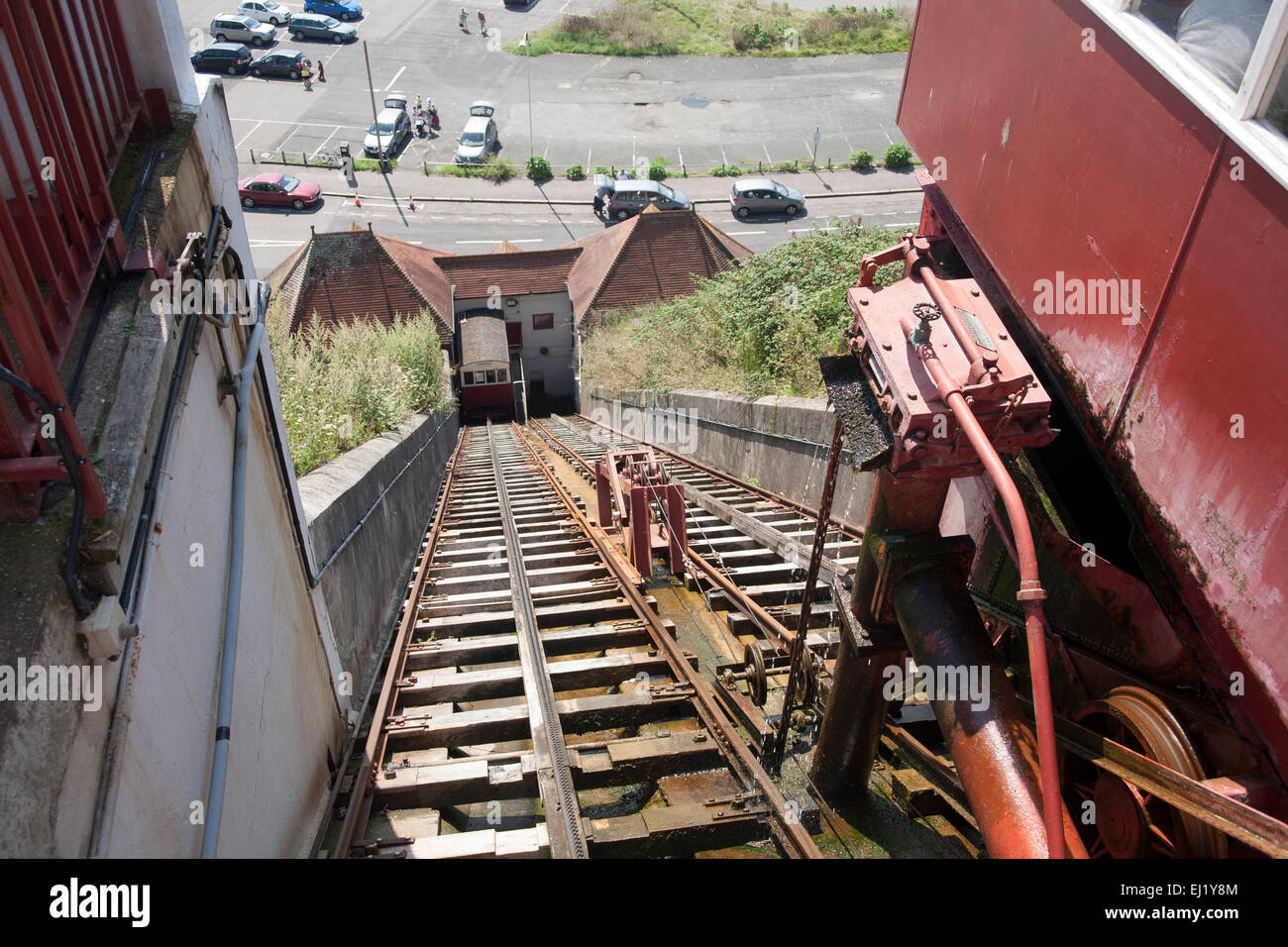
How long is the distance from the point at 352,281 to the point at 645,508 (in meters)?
23.8

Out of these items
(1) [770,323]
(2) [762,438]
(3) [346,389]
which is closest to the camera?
(2) [762,438]

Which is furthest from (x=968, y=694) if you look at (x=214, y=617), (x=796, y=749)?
(x=214, y=617)

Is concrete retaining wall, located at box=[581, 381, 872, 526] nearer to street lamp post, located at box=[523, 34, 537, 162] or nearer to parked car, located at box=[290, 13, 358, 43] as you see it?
street lamp post, located at box=[523, 34, 537, 162]

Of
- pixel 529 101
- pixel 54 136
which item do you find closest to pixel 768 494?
pixel 54 136

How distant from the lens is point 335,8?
5156 centimetres

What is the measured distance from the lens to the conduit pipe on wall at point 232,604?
2.49 m

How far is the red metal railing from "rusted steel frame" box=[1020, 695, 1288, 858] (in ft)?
10.4

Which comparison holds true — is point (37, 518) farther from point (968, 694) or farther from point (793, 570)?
point (793, 570)

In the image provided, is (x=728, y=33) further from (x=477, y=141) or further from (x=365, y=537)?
(x=365, y=537)

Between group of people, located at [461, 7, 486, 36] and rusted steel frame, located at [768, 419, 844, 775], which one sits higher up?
rusted steel frame, located at [768, 419, 844, 775]

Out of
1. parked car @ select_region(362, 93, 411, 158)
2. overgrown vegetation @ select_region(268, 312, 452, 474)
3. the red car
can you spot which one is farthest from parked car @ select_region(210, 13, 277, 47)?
overgrown vegetation @ select_region(268, 312, 452, 474)

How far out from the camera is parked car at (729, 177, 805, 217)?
3481 centimetres
